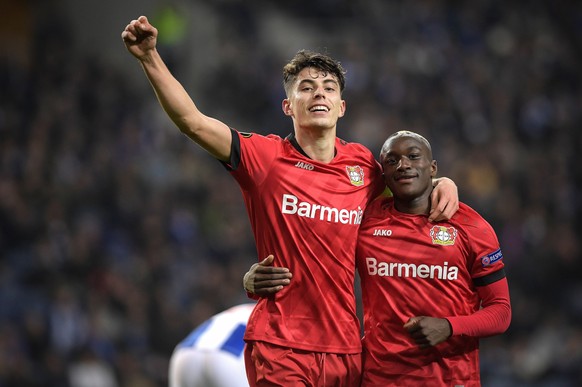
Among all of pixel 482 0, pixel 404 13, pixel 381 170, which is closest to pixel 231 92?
pixel 404 13

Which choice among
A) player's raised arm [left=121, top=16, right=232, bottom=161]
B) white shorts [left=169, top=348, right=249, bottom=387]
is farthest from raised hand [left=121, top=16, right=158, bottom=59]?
white shorts [left=169, top=348, right=249, bottom=387]

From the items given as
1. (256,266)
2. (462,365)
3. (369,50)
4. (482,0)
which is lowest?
(462,365)

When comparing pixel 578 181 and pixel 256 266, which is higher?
pixel 578 181

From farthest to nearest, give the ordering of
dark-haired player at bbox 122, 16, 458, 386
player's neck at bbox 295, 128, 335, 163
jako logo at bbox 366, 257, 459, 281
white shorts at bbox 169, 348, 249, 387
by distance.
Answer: white shorts at bbox 169, 348, 249, 387 < player's neck at bbox 295, 128, 335, 163 < jako logo at bbox 366, 257, 459, 281 < dark-haired player at bbox 122, 16, 458, 386

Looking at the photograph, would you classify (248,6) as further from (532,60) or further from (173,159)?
(532,60)

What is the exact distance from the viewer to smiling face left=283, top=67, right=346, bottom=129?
4738 mm

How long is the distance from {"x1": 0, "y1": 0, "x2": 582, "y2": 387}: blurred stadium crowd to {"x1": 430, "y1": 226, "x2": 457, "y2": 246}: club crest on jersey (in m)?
5.32

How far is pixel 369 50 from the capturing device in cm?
1530

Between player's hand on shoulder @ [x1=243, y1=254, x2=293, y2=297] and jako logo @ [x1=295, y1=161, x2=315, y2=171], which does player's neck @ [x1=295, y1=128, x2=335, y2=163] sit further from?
player's hand on shoulder @ [x1=243, y1=254, x2=293, y2=297]

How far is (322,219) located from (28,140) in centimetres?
936

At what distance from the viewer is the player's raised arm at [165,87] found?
4.03 m

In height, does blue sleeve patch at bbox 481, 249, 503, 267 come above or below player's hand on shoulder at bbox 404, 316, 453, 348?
above

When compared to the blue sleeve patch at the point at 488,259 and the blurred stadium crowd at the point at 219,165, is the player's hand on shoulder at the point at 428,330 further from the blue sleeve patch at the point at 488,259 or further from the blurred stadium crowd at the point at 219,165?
the blurred stadium crowd at the point at 219,165

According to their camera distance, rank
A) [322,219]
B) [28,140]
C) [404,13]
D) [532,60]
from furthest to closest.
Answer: [404,13], [532,60], [28,140], [322,219]
